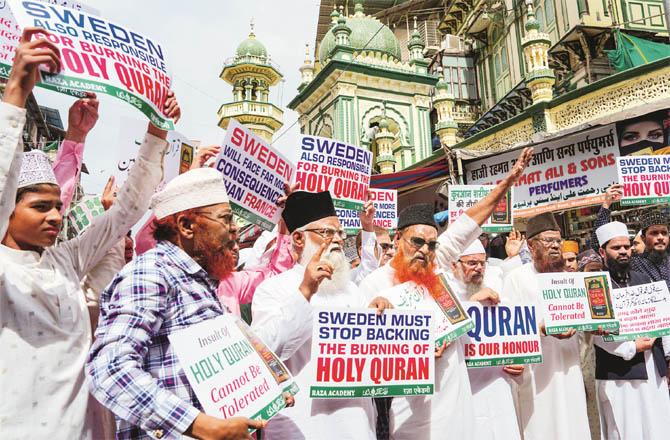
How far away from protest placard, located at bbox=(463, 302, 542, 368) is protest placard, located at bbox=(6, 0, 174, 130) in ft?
6.64

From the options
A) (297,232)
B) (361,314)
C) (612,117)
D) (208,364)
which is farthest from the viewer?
(612,117)

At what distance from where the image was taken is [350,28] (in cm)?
2027

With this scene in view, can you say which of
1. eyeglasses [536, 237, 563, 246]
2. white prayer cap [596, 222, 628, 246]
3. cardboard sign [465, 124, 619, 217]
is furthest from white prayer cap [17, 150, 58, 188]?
cardboard sign [465, 124, 619, 217]

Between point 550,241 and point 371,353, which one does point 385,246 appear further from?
point 371,353

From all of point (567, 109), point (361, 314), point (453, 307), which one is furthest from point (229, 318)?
point (567, 109)

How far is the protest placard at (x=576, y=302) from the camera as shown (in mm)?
3293

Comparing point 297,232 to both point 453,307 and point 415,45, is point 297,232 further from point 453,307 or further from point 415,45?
point 415,45

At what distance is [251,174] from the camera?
3602 millimetres

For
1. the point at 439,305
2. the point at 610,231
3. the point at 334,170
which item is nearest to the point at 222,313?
the point at 439,305

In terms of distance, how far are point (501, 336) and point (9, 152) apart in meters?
2.64

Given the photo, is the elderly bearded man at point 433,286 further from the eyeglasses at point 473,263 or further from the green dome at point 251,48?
the green dome at point 251,48

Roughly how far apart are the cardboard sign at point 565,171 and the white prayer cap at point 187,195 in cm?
619

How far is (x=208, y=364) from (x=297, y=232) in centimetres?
146

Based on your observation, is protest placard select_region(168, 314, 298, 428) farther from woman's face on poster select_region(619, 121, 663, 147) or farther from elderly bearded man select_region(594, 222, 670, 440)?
woman's face on poster select_region(619, 121, 663, 147)
